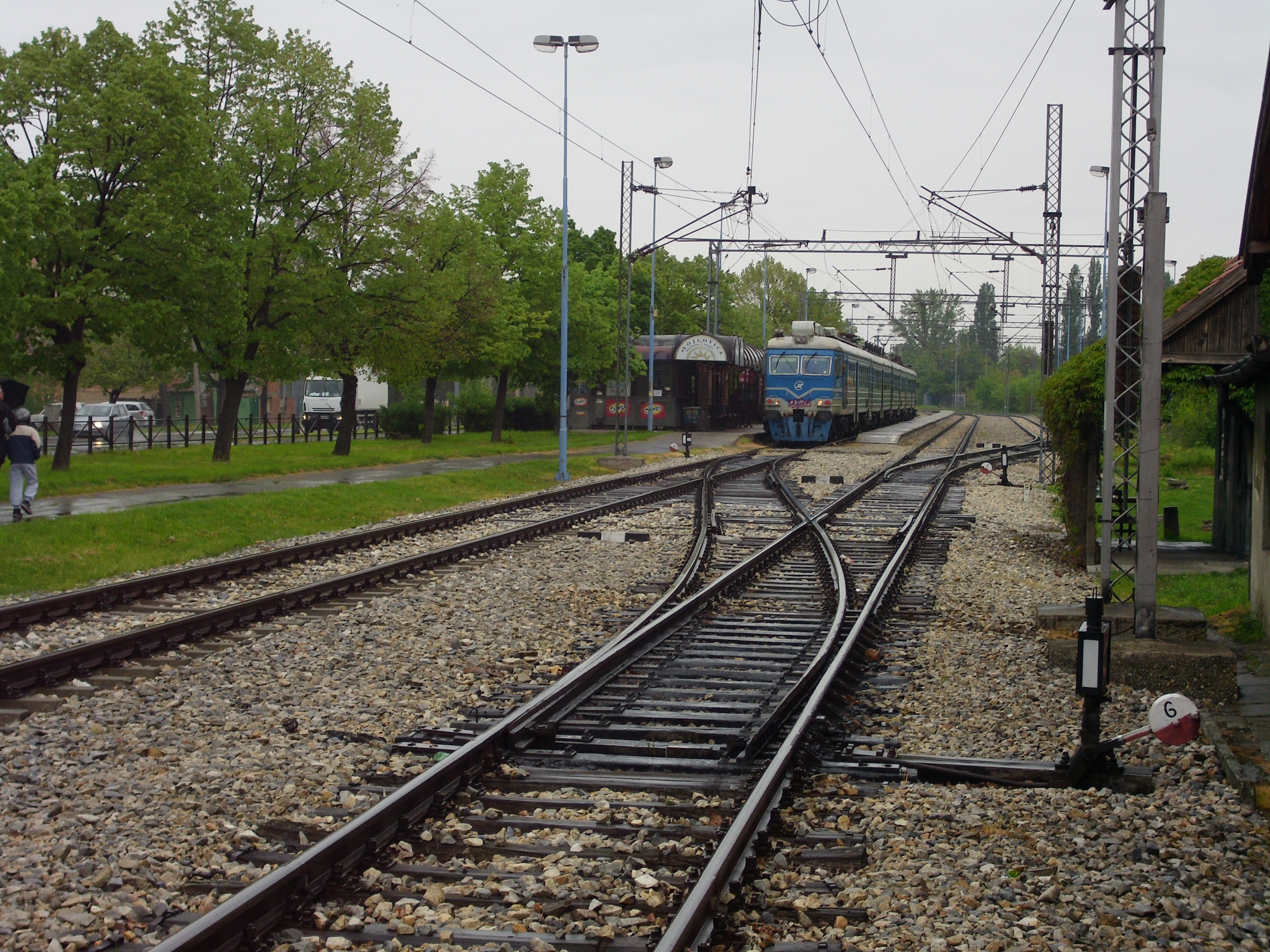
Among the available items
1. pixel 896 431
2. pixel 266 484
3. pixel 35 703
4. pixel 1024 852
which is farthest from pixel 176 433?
pixel 1024 852

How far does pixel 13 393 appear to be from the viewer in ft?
61.4

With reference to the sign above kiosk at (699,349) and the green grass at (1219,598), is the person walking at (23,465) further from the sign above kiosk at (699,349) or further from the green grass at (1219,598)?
the sign above kiosk at (699,349)

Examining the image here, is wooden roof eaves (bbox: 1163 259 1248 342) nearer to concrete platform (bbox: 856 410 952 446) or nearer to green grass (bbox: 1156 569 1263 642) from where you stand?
green grass (bbox: 1156 569 1263 642)

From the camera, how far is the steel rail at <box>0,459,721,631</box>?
452 inches

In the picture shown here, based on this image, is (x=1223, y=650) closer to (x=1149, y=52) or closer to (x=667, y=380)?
(x=1149, y=52)

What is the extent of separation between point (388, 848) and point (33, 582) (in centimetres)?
983

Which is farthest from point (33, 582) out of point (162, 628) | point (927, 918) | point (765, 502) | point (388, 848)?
point (765, 502)

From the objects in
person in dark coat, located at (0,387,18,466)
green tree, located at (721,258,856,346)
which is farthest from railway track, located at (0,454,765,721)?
green tree, located at (721,258,856,346)

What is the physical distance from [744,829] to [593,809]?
0.94 metres

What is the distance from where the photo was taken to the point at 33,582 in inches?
543

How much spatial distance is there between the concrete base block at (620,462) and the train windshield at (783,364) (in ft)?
31.0

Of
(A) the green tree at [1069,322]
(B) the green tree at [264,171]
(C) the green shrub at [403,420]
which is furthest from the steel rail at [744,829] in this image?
(C) the green shrub at [403,420]

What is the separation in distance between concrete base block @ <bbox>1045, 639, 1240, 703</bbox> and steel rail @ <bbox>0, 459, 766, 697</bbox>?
7.11 metres

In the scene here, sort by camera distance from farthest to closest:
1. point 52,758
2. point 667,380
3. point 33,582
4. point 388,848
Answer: point 667,380 < point 33,582 < point 52,758 < point 388,848
